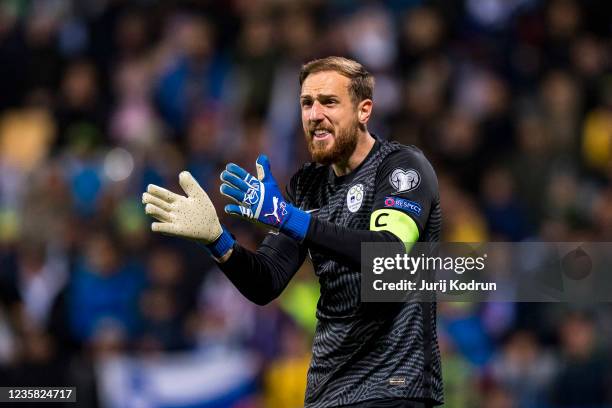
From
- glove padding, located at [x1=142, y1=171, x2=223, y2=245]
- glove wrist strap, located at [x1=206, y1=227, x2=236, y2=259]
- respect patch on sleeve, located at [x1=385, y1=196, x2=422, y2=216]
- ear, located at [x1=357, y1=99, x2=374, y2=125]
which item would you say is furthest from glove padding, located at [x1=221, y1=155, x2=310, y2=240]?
ear, located at [x1=357, y1=99, x2=374, y2=125]

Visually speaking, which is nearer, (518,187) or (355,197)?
(355,197)

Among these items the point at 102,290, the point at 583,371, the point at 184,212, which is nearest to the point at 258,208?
the point at 184,212

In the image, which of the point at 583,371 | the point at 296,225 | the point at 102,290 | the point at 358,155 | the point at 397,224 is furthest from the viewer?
the point at 102,290

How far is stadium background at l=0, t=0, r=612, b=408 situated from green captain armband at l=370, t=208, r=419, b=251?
469 cm

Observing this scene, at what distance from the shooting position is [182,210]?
5.12 meters

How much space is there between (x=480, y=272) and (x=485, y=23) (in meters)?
7.71

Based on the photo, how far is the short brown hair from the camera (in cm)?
561

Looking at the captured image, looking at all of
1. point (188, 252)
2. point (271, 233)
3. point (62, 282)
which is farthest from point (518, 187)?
point (271, 233)

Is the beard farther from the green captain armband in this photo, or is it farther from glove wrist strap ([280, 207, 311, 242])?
glove wrist strap ([280, 207, 311, 242])

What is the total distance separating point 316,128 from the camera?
555cm

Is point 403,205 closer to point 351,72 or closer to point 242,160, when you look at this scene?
point 351,72

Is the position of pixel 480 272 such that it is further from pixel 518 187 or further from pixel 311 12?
pixel 311 12

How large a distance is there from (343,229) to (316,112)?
0.68m

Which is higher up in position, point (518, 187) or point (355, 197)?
point (518, 187)
